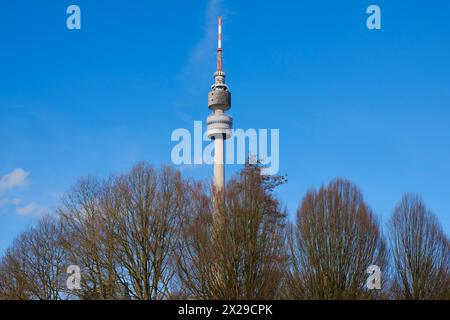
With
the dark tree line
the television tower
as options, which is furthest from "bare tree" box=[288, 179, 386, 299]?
the television tower

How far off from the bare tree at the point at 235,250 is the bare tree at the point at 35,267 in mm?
13623

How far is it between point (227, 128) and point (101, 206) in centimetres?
4293

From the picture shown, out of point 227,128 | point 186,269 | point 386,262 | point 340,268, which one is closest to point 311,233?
point 340,268

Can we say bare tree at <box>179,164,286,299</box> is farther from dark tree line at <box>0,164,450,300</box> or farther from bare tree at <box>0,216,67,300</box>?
bare tree at <box>0,216,67,300</box>

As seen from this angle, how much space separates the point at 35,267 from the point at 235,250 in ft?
70.8

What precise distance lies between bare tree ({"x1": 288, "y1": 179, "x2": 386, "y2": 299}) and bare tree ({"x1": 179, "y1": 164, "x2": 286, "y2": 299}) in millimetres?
1335

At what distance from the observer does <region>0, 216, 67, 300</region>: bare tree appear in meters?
53.1

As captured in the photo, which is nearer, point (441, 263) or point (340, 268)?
point (340, 268)

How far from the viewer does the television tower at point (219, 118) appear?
3597 inches

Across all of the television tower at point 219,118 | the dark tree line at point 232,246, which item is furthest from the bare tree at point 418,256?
the television tower at point 219,118

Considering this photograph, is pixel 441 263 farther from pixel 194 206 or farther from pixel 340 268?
pixel 194 206

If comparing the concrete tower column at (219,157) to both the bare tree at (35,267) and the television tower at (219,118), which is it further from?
the bare tree at (35,267)
